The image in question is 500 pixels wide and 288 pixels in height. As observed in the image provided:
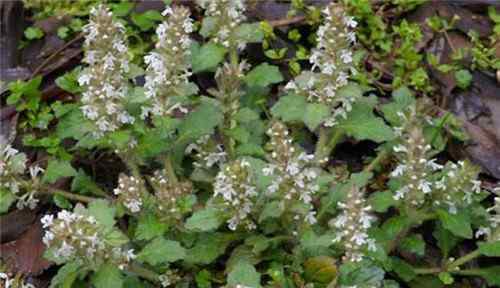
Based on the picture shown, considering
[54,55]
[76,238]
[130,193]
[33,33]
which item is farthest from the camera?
[33,33]

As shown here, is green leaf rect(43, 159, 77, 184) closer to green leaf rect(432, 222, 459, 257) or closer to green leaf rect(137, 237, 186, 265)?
Result: green leaf rect(137, 237, 186, 265)

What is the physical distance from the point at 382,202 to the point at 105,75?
1191 mm

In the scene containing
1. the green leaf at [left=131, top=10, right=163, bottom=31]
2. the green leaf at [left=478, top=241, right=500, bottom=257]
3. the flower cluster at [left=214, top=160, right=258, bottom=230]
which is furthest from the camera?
the green leaf at [left=131, top=10, right=163, bottom=31]

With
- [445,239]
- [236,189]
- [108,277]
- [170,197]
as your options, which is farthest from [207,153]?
[445,239]

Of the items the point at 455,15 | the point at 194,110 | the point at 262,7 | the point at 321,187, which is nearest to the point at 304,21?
the point at 262,7

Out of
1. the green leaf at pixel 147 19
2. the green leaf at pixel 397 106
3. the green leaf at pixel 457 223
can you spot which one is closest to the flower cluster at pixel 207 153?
the green leaf at pixel 397 106

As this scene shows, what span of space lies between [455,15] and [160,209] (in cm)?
213

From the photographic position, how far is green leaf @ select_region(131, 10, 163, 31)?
454 centimetres

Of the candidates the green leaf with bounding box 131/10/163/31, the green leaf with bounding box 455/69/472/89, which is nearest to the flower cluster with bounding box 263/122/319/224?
the green leaf with bounding box 455/69/472/89

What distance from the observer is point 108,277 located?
302 cm

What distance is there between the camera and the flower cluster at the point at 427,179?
9.98 ft

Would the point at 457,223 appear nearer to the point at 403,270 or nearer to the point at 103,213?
the point at 403,270

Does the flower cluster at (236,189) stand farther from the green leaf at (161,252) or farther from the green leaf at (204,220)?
the green leaf at (161,252)

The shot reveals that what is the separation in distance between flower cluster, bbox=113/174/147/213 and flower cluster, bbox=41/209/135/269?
0.83ft
